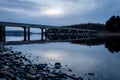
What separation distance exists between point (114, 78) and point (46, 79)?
354 centimetres

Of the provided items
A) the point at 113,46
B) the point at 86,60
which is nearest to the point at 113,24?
the point at 113,46

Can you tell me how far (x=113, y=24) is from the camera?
14288 centimetres

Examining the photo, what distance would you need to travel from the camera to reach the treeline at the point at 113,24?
141 meters

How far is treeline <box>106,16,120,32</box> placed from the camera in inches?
5541

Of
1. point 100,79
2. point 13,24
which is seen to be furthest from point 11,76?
point 13,24

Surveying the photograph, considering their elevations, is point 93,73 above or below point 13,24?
below

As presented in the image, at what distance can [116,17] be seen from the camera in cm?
14700

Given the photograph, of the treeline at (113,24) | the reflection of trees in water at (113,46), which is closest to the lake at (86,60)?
the reflection of trees in water at (113,46)

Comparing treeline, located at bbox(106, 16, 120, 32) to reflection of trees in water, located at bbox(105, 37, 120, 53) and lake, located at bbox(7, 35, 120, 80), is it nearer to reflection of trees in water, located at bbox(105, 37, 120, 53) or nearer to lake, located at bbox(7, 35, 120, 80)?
reflection of trees in water, located at bbox(105, 37, 120, 53)

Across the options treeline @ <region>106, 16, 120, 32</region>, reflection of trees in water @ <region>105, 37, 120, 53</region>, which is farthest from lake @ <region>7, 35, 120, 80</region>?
Answer: treeline @ <region>106, 16, 120, 32</region>

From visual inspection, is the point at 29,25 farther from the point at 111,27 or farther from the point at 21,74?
the point at 111,27

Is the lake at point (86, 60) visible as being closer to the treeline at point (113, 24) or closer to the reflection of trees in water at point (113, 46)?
the reflection of trees in water at point (113, 46)

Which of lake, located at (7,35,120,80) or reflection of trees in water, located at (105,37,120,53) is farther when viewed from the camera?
reflection of trees in water, located at (105,37,120,53)

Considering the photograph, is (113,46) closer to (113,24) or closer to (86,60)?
(86,60)
